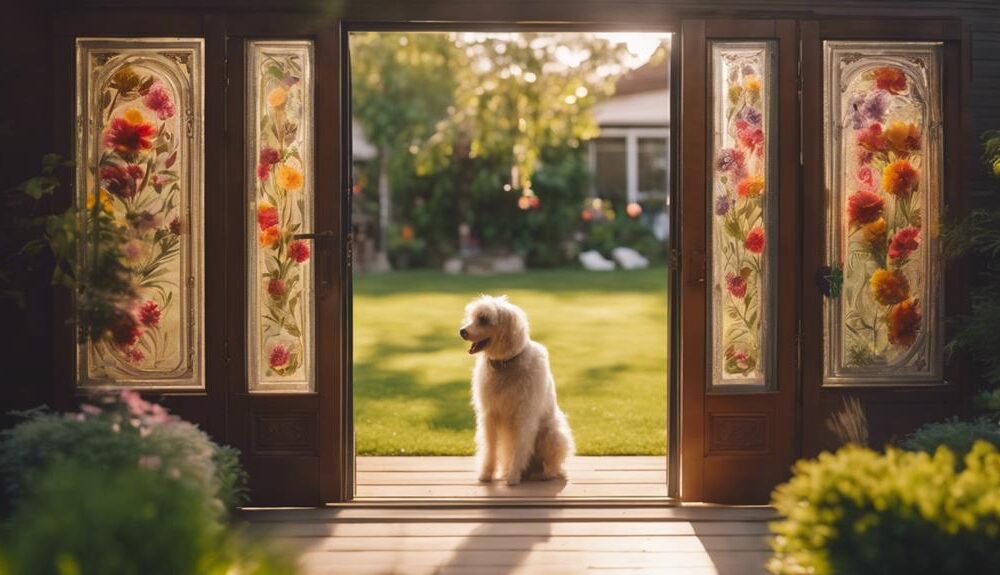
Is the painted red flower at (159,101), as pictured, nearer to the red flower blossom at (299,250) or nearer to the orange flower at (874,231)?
the red flower blossom at (299,250)

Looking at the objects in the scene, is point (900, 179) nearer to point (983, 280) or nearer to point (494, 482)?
point (983, 280)

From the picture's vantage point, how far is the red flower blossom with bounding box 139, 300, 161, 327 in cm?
563

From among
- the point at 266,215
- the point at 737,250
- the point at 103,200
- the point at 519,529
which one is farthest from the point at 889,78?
the point at 103,200

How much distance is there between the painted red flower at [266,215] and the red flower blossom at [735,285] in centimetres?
210

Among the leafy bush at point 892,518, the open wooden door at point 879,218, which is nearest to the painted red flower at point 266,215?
the open wooden door at point 879,218

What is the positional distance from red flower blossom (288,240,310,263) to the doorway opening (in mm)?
232

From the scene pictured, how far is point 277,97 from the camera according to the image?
5613mm

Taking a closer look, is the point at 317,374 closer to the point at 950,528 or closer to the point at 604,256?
the point at 950,528

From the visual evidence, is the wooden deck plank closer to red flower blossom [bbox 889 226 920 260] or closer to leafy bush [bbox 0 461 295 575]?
red flower blossom [bbox 889 226 920 260]

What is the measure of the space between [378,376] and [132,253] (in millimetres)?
4617

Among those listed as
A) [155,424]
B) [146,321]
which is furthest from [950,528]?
[146,321]

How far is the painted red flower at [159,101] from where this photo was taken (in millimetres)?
5602

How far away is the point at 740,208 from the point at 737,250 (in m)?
0.19

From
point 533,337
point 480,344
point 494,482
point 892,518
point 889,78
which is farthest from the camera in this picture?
point 533,337
